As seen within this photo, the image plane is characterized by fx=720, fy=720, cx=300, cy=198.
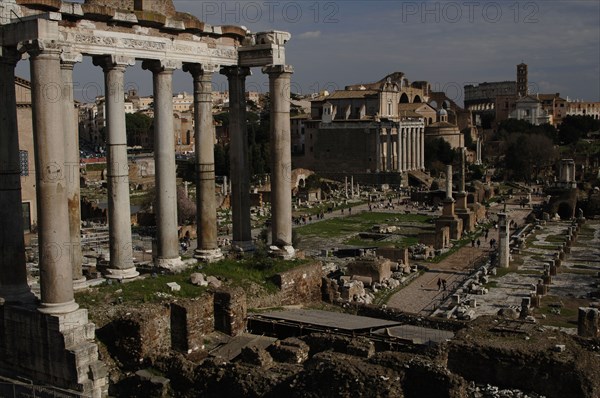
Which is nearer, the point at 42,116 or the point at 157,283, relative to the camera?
the point at 42,116

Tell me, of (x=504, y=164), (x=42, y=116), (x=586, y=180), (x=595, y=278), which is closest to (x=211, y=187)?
(x=42, y=116)

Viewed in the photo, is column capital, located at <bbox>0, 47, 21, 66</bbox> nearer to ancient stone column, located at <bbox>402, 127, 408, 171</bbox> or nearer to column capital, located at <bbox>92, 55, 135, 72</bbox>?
column capital, located at <bbox>92, 55, 135, 72</bbox>

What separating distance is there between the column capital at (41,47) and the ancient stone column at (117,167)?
2.39 m

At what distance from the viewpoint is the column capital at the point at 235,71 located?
53.5 feet

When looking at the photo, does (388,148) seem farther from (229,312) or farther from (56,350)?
(56,350)

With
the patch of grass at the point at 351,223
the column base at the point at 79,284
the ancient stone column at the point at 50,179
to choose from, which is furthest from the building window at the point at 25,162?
the ancient stone column at the point at 50,179

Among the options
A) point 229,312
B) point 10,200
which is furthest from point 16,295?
point 229,312

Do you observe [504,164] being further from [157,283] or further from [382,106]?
[157,283]

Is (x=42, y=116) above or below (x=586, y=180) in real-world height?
above

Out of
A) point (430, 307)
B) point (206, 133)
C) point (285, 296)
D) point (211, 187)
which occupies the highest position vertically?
point (206, 133)

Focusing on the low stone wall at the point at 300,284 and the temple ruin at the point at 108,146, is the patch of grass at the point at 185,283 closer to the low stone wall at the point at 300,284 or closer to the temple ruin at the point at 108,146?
the low stone wall at the point at 300,284

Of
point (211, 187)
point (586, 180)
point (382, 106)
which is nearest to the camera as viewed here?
point (211, 187)

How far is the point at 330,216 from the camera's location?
5094 centimetres

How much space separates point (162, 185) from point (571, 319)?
42.1ft
